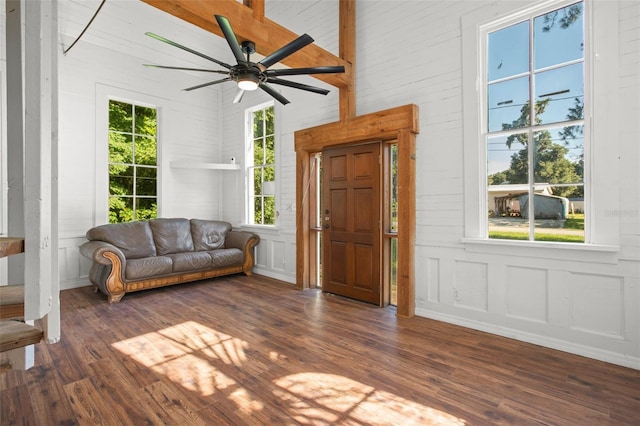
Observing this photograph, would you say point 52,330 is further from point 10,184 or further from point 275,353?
point 275,353

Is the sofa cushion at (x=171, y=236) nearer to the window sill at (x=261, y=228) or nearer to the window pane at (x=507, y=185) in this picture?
the window sill at (x=261, y=228)

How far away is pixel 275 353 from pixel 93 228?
3.74 meters

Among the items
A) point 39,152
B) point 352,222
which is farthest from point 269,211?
point 39,152

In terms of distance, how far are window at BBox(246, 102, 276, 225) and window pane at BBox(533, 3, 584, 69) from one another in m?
3.89

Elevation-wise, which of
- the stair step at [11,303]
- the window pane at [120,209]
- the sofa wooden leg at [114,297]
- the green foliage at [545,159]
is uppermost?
the green foliage at [545,159]

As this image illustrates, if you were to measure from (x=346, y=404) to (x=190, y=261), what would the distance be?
3.67m

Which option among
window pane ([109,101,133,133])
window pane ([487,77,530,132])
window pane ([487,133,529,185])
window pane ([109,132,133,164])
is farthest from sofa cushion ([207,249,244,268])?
window pane ([487,77,530,132])

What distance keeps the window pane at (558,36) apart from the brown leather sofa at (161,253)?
465 cm

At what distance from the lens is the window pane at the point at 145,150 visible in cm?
588

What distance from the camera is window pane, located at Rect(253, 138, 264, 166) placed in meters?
6.09

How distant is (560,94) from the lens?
3016 mm

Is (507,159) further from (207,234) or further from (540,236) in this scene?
(207,234)

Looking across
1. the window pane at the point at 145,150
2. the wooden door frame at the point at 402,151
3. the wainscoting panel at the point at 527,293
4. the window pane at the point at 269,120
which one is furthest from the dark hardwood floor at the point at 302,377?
the window pane at the point at 269,120

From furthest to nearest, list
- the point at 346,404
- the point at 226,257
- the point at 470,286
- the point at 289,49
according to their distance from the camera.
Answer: the point at 226,257 < the point at 470,286 < the point at 289,49 < the point at 346,404
